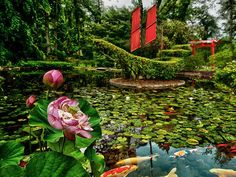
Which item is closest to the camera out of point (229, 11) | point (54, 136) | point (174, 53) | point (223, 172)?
point (54, 136)

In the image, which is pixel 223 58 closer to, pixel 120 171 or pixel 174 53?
pixel 174 53

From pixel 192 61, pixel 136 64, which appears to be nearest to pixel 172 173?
pixel 136 64

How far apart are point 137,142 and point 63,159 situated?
292 cm

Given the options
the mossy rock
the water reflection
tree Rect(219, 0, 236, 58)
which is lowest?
the water reflection

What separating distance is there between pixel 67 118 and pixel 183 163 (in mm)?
2359

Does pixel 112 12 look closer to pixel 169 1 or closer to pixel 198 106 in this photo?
pixel 169 1

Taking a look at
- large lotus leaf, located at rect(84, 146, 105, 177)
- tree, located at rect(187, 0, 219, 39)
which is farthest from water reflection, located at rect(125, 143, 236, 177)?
tree, located at rect(187, 0, 219, 39)

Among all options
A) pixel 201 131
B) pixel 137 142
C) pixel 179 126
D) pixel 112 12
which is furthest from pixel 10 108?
pixel 112 12

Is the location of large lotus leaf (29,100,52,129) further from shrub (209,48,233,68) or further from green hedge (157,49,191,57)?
green hedge (157,49,191,57)

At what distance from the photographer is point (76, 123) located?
2.28ft

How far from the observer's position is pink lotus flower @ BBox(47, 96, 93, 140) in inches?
27.4

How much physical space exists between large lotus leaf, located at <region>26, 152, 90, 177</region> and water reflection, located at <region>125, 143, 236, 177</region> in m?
1.94

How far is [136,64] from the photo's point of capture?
1080 centimetres

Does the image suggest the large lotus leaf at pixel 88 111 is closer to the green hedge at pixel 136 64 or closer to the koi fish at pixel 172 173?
the koi fish at pixel 172 173
